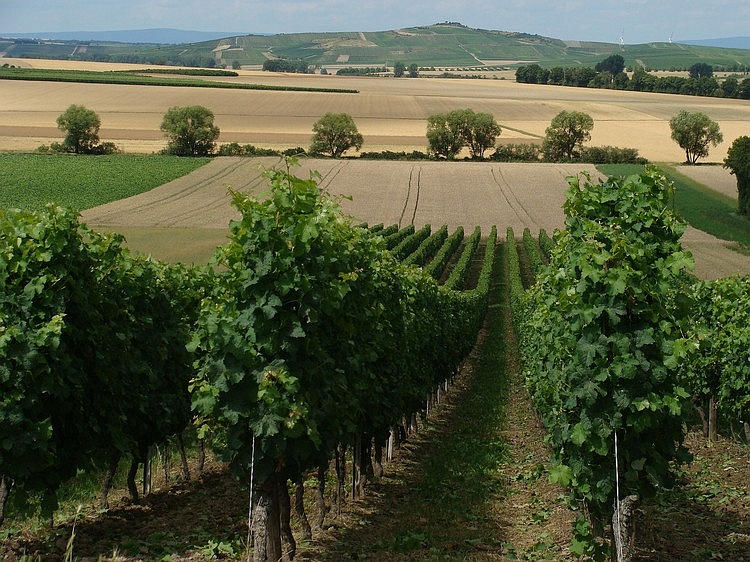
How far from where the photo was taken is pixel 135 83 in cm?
13250

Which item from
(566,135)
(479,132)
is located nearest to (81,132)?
(479,132)

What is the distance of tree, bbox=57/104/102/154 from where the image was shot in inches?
3413

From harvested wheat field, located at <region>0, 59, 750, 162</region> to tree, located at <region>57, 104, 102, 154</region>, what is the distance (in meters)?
3.65

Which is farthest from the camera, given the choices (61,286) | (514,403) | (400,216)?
(400,216)

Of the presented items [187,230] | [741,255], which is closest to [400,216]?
[187,230]

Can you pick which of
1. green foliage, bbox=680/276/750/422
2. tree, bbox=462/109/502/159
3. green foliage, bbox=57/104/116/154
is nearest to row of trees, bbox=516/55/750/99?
tree, bbox=462/109/502/159

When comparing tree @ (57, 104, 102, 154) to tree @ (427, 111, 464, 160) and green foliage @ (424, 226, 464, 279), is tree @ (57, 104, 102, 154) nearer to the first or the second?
tree @ (427, 111, 464, 160)

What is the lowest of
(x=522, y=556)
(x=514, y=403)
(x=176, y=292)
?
(x=514, y=403)

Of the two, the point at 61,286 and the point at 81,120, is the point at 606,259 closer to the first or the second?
the point at 61,286

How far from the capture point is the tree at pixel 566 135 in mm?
99812

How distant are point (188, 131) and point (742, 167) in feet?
164

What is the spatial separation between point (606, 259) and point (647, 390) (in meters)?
1.36

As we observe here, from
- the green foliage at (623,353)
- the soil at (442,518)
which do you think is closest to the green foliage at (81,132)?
the soil at (442,518)

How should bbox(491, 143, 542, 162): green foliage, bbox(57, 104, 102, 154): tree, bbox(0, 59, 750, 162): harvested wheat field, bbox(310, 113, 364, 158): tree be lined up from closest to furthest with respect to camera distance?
bbox(57, 104, 102, 154): tree
bbox(310, 113, 364, 158): tree
bbox(491, 143, 542, 162): green foliage
bbox(0, 59, 750, 162): harvested wheat field
